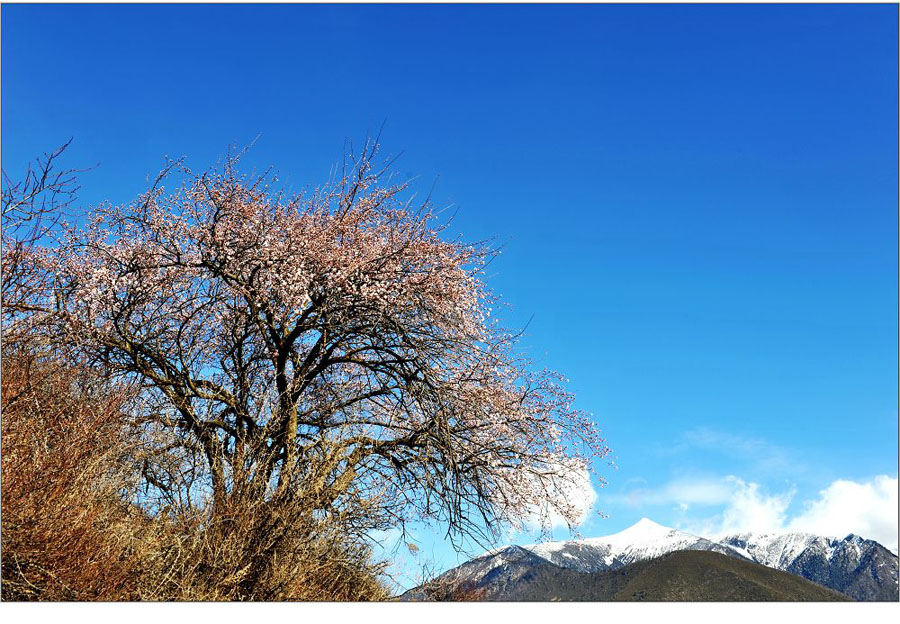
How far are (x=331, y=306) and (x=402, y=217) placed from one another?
2.06 m

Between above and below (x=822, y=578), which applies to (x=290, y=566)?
below

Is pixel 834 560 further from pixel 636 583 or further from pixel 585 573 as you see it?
pixel 585 573

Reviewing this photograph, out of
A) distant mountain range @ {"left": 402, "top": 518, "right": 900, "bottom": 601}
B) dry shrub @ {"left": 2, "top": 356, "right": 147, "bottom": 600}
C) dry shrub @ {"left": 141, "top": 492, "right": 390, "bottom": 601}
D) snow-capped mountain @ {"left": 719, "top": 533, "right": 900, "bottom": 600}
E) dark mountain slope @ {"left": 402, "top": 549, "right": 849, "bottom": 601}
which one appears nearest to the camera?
dry shrub @ {"left": 2, "top": 356, "right": 147, "bottom": 600}

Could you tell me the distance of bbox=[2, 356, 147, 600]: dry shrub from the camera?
6.98 m

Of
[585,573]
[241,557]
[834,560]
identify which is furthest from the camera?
[834,560]

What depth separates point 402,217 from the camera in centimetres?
1225

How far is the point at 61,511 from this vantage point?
7.08 metres

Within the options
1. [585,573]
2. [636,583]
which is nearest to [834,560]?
[636,583]

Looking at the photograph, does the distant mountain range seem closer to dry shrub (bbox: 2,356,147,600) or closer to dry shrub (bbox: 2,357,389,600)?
dry shrub (bbox: 2,357,389,600)

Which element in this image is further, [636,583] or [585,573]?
[636,583]

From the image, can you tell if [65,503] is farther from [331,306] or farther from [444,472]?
[444,472]

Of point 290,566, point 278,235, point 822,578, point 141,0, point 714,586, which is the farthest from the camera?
point 714,586

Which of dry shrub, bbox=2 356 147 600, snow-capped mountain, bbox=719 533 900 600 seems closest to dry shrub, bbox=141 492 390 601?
dry shrub, bbox=2 356 147 600
